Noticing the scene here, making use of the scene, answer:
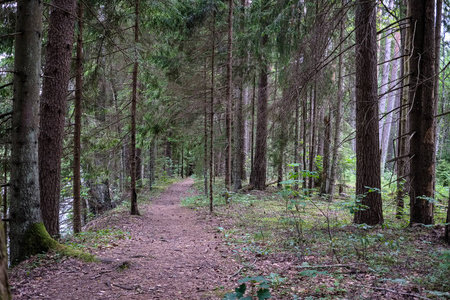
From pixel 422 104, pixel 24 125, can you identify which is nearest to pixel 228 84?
pixel 422 104

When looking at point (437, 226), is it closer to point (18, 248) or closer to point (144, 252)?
point (144, 252)

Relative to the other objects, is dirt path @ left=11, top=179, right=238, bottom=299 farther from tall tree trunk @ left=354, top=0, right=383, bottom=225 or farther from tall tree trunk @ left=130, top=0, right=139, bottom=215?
tall tree trunk @ left=354, top=0, right=383, bottom=225

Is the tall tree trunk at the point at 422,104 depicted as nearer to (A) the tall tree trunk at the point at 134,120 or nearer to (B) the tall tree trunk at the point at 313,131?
(B) the tall tree trunk at the point at 313,131

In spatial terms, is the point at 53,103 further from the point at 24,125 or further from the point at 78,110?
the point at 24,125

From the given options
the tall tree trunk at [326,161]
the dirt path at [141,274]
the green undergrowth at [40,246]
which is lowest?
the dirt path at [141,274]

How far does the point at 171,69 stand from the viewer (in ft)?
42.3

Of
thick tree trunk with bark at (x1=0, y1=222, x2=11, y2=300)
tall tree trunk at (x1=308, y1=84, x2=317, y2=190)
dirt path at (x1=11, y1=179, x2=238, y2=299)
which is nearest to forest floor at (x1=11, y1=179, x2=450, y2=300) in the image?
dirt path at (x1=11, y1=179, x2=238, y2=299)

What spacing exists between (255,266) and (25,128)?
14.4ft

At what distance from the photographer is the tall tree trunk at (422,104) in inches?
226

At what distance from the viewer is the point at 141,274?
4.58 metres

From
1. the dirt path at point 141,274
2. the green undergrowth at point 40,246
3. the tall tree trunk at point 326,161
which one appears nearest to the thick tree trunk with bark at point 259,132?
the tall tree trunk at point 326,161

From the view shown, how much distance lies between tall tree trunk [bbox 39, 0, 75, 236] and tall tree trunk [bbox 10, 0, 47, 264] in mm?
1259

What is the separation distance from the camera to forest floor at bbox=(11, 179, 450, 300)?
11.6 feet

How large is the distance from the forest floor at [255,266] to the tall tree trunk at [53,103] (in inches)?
38.6
